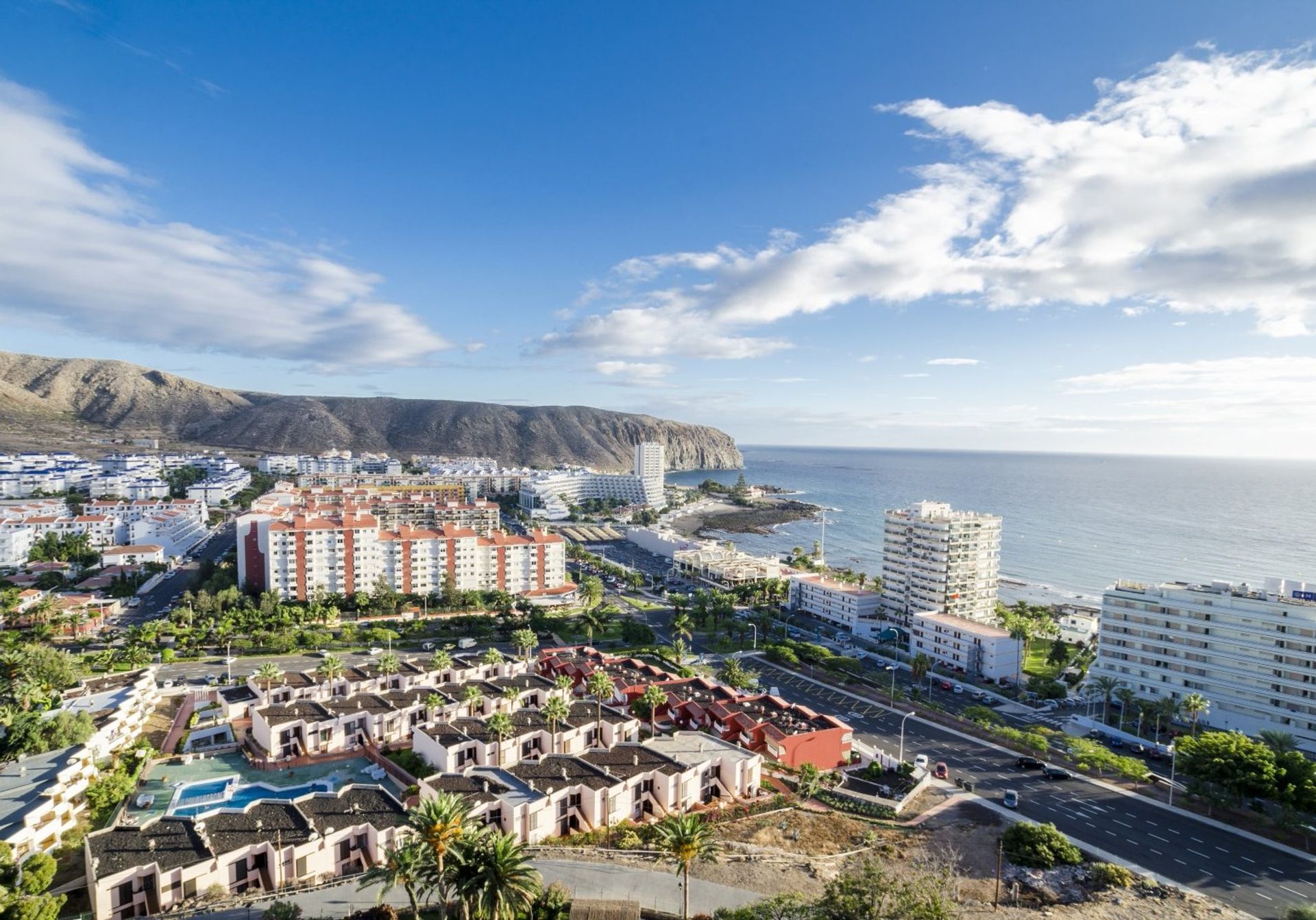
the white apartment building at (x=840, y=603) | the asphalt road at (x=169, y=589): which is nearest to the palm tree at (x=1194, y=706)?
the white apartment building at (x=840, y=603)

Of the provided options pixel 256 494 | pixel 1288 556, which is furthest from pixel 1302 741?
pixel 256 494

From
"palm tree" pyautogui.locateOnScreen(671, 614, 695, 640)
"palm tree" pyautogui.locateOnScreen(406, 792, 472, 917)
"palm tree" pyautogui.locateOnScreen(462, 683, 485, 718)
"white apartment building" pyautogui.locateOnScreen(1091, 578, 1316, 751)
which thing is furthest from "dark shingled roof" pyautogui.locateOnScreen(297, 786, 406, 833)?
"white apartment building" pyautogui.locateOnScreen(1091, 578, 1316, 751)

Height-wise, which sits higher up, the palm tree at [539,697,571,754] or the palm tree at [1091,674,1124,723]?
the palm tree at [539,697,571,754]

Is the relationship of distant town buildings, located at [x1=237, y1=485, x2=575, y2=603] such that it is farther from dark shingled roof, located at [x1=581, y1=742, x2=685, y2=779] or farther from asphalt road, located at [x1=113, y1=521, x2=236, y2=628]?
dark shingled roof, located at [x1=581, y1=742, x2=685, y2=779]

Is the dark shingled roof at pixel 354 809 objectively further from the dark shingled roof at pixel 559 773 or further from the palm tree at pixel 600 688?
the palm tree at pixel 600 688

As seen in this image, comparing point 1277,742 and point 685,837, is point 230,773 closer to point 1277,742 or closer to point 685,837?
point 685,837

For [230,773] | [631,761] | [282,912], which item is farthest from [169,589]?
[282,912]

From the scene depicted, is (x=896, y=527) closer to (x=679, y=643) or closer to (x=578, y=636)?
(x=679, y=643)
